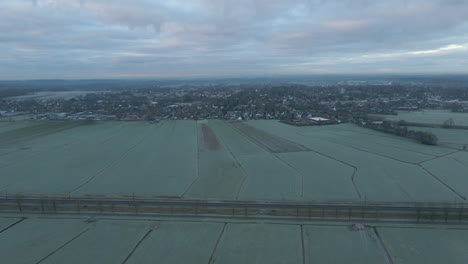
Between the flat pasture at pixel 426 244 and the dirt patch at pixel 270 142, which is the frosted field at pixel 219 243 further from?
the dirt patch at pixel 270 142

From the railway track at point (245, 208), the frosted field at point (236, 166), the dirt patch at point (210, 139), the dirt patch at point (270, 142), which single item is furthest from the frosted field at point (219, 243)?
the dirt patch at point (210, 139)

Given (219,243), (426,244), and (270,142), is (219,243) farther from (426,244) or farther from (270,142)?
(270,142)

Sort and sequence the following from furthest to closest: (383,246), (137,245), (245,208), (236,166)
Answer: (236,166), (245,208), (137,245), (383,246)

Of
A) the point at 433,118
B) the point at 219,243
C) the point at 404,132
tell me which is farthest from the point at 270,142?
the point at 433,118

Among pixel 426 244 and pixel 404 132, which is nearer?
pixel 426 244

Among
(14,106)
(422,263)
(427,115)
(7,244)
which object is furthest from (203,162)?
(14,106)

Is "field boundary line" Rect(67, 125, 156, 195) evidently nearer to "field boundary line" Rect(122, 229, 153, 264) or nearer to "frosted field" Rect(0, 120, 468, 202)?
"frosted field" Rect(0, 120, 468, 202)

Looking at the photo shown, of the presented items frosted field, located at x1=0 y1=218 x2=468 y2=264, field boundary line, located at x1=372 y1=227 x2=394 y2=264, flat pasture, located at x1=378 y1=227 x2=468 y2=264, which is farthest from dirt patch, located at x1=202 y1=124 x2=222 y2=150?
flat pasture, located at x1=378 y1=227 x2=468 y2=264
